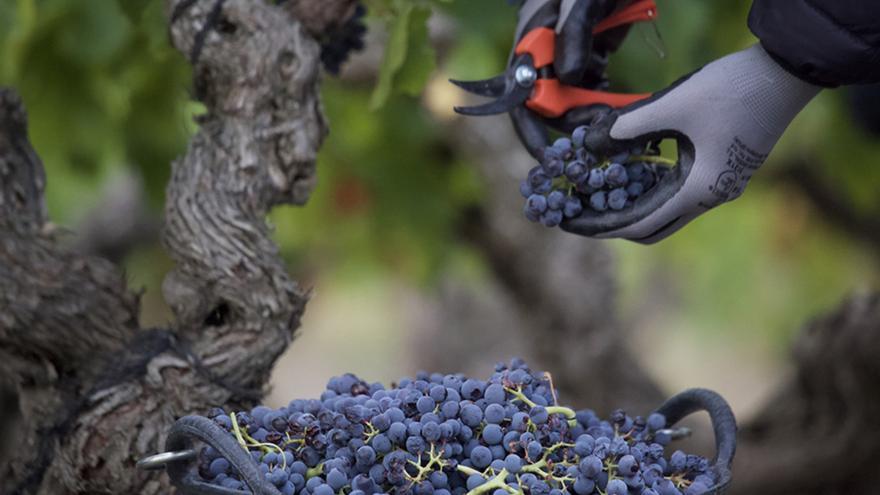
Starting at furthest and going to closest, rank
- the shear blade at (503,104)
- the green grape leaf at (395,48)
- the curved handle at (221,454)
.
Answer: the green grape leaf at (395,48), the shear blade at (503,104), the curved handle at (221,454)

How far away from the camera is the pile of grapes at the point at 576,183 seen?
4.24 ft

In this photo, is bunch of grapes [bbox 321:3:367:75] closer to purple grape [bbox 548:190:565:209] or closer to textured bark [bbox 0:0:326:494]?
textured bark [bbox 0:0:326:494]

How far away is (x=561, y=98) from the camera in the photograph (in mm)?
1435

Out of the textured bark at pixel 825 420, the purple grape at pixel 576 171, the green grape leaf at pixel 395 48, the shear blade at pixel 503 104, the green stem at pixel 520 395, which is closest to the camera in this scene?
the green stem at pixel 520 395

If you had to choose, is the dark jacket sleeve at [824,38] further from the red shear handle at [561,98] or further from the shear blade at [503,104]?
the shear blade at [503,104]

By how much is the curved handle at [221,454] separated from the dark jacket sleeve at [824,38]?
73cm

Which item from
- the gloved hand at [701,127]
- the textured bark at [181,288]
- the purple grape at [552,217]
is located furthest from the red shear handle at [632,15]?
the textured bark at [181,288]

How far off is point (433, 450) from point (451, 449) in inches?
0.7

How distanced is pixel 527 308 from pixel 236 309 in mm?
2274

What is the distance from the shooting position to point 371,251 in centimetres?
454

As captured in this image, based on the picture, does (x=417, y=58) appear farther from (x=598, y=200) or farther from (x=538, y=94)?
(x=598, y=200)

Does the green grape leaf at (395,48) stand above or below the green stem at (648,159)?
above

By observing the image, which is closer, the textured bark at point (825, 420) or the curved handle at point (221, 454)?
the curved handle at point (221, 454)

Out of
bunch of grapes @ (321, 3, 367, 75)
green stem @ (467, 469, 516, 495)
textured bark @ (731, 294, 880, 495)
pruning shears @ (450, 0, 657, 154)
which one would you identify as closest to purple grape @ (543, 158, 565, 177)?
pruning shears @ (450, 0, 657, 154)
